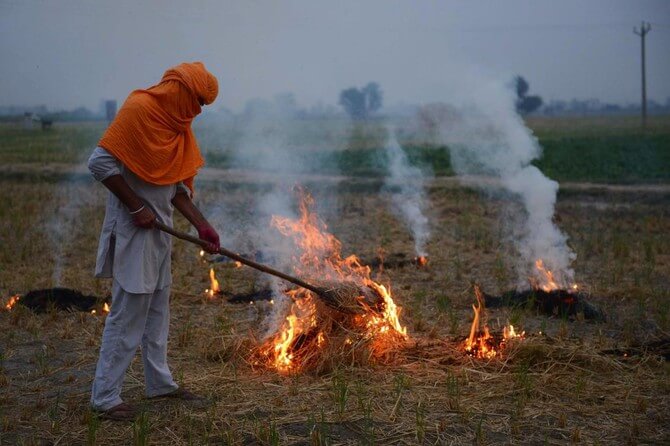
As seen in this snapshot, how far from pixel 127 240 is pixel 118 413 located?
101cm

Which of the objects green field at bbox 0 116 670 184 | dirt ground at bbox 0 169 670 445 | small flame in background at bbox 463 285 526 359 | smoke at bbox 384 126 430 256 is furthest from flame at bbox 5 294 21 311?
green field at bbox 0 116 670 184

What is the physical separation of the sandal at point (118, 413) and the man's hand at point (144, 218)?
107 centimetres

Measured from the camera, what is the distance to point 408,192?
16953 mm

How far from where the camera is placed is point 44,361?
19.8 ft

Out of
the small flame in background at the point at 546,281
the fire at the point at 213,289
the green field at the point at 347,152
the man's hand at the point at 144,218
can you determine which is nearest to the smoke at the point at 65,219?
the fire at the point at 213,289

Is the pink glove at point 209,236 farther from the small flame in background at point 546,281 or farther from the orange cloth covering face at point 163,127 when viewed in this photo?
the small flame in background at point 546,281

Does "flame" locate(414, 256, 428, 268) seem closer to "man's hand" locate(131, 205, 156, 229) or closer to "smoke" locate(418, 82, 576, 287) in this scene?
"smoke" locate(418, 82, 576, 287)

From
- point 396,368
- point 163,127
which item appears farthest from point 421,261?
point 163,127

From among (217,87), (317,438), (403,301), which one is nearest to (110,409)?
(317,438)

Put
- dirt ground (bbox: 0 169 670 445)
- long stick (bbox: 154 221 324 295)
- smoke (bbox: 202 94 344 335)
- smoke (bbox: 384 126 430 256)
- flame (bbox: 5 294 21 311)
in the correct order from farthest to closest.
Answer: smoke (bbox: 384 126 430 256), smoke (bbox: 202 94 344 335), flame (bbox: 5 294 21 311), long stick (bbox: 154 221 324 295), dirt ground (bbox: 0 169 670 445)

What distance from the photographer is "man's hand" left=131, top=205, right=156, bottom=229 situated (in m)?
4.80

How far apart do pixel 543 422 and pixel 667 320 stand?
276cm

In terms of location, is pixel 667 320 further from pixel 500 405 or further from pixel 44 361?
pixel 44 361

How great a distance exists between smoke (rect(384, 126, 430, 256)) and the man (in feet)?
18.5
